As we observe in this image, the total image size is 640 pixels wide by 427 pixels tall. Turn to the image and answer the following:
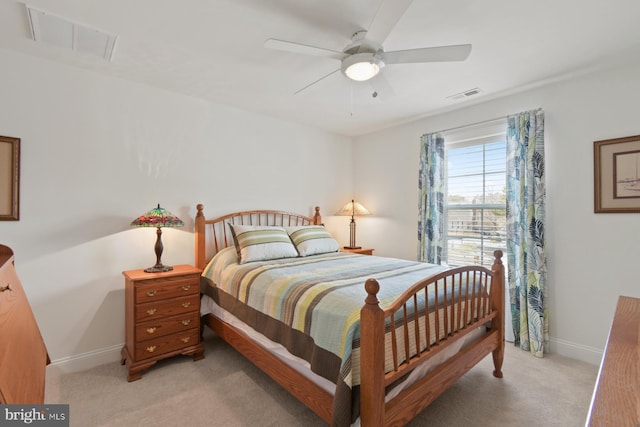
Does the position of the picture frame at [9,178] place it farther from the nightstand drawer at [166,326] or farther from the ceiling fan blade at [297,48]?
the ceiling fan blade at [297,48]

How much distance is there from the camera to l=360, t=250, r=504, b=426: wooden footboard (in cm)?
140

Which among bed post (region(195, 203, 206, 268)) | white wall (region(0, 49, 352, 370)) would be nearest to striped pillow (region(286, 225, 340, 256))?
white wall (region(0, 49, 352, 370))

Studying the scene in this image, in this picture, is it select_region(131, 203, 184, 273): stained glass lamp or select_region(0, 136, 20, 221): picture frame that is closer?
select_region(0, 136, 20, 221): picture frame

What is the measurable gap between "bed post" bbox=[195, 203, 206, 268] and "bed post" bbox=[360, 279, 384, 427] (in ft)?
7.21

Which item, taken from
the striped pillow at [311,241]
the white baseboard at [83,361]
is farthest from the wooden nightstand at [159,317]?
the striped pillow at [311,241]

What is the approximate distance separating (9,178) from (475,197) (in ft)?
14.1

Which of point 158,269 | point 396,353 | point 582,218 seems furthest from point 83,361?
Result: point 582,218

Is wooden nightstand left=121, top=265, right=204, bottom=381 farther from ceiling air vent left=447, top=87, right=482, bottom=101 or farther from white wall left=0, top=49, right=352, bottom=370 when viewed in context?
ceiling air vent left=447, top=87, right=482, bottom=101

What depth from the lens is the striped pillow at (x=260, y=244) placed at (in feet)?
9.46

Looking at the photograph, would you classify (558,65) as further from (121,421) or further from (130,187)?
(121,421)

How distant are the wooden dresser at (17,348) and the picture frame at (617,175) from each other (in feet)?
12.0

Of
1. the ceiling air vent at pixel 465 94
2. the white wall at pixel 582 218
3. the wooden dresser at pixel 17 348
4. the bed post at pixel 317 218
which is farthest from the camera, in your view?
the bed post at pixel 317 218

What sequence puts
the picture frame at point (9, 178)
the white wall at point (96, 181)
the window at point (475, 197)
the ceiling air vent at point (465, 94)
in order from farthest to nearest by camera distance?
1. the window at point (475, 197)
2. the ceiling air vent at point (465, 94)
3. the white wall at point (96, 181)
4. the picture frame at point (9, 178)

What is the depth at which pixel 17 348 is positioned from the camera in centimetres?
86
